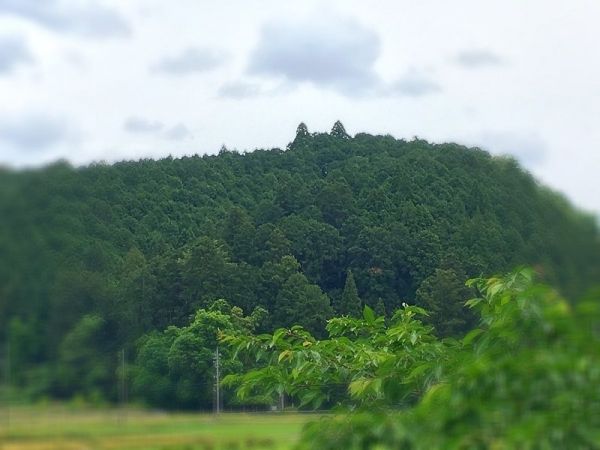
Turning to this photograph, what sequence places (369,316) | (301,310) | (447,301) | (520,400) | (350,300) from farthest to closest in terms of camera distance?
(350,300)
(301,310)
(447,301)
(369,316)
(520,400)

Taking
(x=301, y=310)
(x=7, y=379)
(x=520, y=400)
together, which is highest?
(x=301, y=310)

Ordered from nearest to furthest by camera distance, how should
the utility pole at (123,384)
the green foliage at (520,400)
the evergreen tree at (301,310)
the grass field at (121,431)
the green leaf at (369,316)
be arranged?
the grass field at (121,431) → the utility pole at (123,384) → the green foliage at (520,400) → the green leaf at (369,316) → the evergreen tree at (301,310)

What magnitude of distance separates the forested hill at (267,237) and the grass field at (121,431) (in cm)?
5

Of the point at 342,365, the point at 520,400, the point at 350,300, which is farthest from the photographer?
the point at 350,300

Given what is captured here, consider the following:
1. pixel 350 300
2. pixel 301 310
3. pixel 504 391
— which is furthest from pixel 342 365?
pixel 350 300

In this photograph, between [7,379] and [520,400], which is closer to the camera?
[7,379]

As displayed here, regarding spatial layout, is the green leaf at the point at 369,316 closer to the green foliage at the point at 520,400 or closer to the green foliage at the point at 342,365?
the green foliage at the point at 342,365

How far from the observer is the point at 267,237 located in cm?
653

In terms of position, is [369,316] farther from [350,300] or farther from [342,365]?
[350,300]

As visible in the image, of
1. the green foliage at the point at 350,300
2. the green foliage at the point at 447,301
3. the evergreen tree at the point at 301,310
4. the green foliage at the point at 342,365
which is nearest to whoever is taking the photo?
the green foliage at the point at 342,365

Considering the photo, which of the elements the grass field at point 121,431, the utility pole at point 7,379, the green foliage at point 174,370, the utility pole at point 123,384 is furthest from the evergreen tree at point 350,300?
the utility pole at point 7,379

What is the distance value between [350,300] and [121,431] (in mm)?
4748

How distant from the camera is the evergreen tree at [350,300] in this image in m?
4.93

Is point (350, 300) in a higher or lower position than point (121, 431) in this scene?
higher
